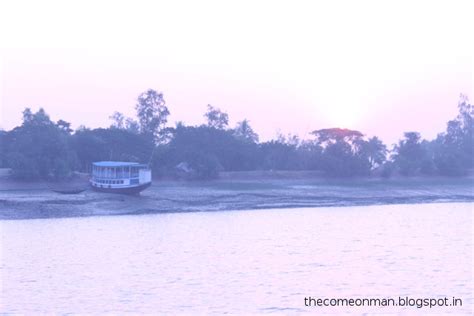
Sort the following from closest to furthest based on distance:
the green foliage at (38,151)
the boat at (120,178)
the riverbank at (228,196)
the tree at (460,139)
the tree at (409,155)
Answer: the riverbank at (228,196) < the boat at (120,178) < the green foliage at (38,151) < the tree at (409,155) < the tree at (460,139)

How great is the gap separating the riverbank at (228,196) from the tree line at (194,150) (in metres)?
2.65

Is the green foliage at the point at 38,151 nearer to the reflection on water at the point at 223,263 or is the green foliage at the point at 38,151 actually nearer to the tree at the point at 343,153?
the reflection on water at the point at 223,263

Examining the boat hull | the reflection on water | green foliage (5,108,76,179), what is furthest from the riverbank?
the reflection on water

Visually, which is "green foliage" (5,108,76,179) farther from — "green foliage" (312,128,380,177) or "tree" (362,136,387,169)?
"tree" (362,136,387,169)

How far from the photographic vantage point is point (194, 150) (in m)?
69.1

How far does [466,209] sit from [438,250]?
24402 millimetres

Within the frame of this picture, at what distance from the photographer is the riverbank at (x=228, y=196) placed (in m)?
43.4

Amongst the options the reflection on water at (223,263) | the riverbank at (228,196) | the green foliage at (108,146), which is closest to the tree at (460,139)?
the riverbank at (228,196)

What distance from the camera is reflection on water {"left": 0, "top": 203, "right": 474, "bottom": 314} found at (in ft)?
60.8

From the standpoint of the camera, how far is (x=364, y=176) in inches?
2899

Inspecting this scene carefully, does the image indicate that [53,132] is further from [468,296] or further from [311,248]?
[468,296]

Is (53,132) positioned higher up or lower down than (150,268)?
higher up

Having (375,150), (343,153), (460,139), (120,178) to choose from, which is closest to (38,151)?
(120,178)

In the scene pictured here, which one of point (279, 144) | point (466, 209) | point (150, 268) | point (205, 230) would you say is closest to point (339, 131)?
point (279, 144)
